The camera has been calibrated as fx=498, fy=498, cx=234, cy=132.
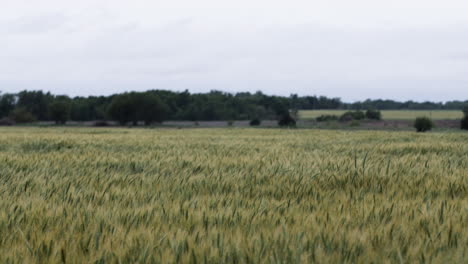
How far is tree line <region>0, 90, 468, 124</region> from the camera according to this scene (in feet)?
261

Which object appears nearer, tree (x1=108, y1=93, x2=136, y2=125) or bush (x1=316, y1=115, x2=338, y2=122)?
tree (x1=108, y1=93, x2=136, y2=125)

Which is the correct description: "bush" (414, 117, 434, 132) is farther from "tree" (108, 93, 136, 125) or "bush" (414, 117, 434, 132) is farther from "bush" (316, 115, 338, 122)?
"tree" (108, 93, 136, 125)

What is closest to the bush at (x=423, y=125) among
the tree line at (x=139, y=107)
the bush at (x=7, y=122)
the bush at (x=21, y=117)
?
the tree line at (x=139, y=107)

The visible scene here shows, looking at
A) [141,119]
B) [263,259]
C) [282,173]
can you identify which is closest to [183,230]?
[263,259]

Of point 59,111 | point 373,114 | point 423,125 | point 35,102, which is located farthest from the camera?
point 35,102

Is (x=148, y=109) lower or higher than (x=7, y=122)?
higher

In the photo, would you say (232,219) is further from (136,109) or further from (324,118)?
(324,118)

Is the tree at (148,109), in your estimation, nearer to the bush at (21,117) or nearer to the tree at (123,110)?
the tree at (123,110)

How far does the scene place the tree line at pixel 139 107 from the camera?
7944 cm

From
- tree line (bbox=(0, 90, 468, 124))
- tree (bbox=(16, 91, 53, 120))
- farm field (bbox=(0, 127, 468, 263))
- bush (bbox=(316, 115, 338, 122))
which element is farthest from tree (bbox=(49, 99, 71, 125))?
farm field (bbox=(0, 127, 468, 263))

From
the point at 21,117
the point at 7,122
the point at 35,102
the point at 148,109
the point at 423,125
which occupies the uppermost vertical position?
the point at 35,102

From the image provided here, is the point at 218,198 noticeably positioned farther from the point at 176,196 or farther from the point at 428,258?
the point at 428,258

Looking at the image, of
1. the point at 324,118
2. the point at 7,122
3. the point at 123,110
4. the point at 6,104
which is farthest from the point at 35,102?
the point at 324,118

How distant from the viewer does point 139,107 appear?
78875 millimetres
